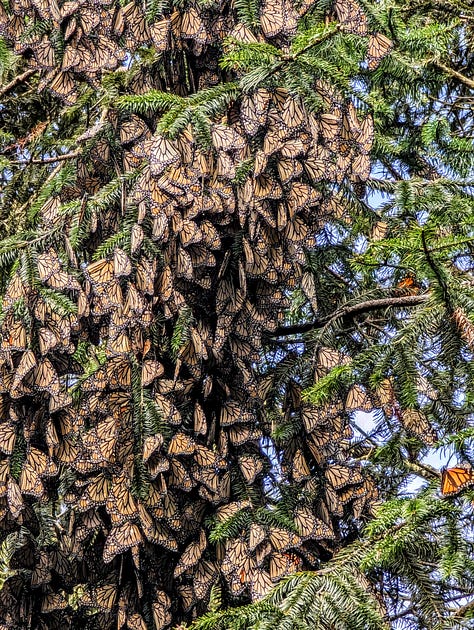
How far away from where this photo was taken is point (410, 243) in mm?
1957

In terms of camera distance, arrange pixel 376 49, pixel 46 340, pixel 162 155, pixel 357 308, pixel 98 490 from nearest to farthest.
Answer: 1. pixel 162 155
2. pixel 376 49
3. pixel 46 340
4. pixel 98 490
5. pixel 357 308

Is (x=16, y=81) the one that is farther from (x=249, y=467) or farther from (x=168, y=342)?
(x=249, y=467)

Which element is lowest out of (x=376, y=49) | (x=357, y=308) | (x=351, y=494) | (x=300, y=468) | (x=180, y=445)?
(x=351, y=494)

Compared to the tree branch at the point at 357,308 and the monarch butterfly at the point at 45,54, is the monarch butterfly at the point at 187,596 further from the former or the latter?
the monarch butterfly at the point at 45,54

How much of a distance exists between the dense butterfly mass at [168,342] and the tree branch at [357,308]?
0.23 metres

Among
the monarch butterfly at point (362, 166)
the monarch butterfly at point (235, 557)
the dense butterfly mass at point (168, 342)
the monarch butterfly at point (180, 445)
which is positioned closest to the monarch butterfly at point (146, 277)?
the dense butterfly mass at point (168, 342)

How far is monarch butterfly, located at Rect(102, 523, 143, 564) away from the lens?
2.58 metres

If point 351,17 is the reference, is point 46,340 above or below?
below

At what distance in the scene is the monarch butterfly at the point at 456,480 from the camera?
193 centimetres

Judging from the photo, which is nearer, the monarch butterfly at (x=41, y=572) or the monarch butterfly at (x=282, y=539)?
the monarch butterfly at (x=282, y=539)

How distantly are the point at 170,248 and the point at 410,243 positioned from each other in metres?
0.82

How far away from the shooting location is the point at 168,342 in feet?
9.21

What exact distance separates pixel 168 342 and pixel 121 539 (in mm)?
613

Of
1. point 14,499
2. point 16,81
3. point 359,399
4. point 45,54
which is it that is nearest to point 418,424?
point 359,399
